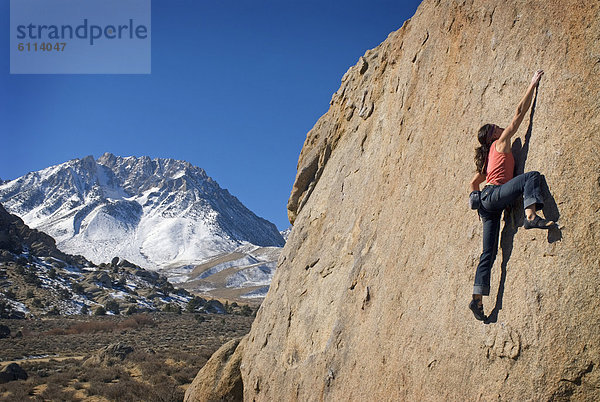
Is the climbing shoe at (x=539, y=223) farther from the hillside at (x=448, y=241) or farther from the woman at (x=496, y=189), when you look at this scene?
the hillside at (x=448, y=241)

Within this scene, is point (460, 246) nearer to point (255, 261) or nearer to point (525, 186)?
point (525, 186)

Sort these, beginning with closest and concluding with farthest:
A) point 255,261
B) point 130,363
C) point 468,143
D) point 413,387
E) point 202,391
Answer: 1. point 413,387
2. point 468,143
3. point 202,391
4. point 130,363
5. point 255,261

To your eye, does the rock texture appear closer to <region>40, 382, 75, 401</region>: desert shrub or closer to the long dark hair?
the long dark hair

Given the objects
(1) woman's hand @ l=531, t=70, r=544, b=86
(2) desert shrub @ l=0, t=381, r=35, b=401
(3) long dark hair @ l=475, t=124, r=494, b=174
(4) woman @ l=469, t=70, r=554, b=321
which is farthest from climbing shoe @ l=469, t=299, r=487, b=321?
(2) desert shrub @ l=0, t=381, r=35, b=401

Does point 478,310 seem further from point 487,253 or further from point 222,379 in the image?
point 222,379

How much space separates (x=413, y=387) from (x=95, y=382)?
18217 millimetres

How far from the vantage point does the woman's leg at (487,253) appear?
4.99 m

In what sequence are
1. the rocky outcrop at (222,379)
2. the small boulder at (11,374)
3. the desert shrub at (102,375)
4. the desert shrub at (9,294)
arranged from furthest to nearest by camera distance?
1. the desert shrub at (9,294)
2. the desert shrub at (102,375)
3. the small boulder at (11,374)
4. the rocky outcrop at (222,379)

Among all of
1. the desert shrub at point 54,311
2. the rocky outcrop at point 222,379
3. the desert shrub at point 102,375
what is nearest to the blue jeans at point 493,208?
the rocky outcrop at point 222,379

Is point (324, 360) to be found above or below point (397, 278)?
below

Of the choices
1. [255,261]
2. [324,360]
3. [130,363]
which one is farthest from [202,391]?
Answer: [255,261]

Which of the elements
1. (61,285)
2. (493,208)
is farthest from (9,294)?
(493,208)

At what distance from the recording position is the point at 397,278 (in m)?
6.70

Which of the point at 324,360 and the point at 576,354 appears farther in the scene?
the point at 324,360
